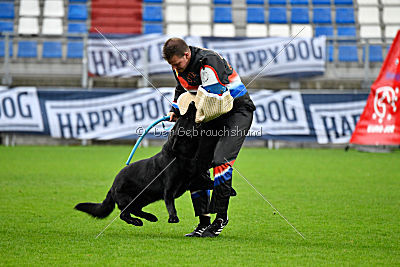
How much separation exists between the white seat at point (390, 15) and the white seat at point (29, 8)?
1320cm

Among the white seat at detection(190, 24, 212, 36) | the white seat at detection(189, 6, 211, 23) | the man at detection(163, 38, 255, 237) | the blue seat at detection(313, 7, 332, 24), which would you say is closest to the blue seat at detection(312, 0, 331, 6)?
the blue seat at detection(313, 7, 332, 24)

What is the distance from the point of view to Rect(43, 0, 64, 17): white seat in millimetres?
21250

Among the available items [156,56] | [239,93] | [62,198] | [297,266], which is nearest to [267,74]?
[156,56]

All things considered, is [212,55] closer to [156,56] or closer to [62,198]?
[62,198]

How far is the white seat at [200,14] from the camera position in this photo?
2184 centimetres

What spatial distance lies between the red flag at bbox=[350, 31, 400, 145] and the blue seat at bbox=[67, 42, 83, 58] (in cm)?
920

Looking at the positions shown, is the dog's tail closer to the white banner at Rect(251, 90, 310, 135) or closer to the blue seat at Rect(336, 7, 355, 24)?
the white banner at Rect(251, 90, 310, 135)

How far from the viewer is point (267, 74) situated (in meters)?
18.6

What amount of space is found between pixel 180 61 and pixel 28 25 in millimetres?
18025

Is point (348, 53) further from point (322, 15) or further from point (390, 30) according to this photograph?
point (390, 30)

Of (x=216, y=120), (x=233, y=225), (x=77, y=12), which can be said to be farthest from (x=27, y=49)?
(x=216, y=120)

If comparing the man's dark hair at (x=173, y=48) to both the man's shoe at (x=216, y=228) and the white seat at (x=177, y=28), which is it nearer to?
the man's shoe at (x=216, y=228)

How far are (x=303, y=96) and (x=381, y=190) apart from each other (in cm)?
901

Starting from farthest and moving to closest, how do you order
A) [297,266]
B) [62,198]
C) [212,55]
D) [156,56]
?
[156,56] → [62,198] → [212,55] → [297,266]
